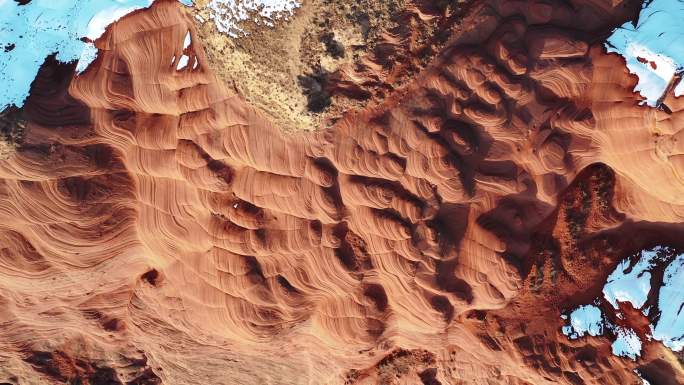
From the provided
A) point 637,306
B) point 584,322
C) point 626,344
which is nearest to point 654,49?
point 637,306

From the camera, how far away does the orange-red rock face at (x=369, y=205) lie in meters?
4.91

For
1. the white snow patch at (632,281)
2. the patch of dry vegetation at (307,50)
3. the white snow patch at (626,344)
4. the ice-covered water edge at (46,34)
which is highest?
the ice-covered water edge at (46,34)

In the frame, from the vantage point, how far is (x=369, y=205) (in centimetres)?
510

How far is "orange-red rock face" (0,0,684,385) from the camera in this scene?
4.91 metres

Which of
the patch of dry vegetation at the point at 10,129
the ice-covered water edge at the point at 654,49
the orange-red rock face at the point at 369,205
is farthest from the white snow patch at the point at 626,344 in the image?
the patch of dry vegetation at the point at 10,129

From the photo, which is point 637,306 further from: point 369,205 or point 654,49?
point 369,205

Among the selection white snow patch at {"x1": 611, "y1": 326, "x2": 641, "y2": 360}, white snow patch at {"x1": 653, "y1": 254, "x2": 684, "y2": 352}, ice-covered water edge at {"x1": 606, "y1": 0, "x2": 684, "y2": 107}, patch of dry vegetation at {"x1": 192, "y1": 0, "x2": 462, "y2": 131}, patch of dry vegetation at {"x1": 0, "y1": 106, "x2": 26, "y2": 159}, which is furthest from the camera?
white snow patch at {"x1": 611, "y1": 326, "x2": 641, "y2": 360}

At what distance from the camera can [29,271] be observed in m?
5.69

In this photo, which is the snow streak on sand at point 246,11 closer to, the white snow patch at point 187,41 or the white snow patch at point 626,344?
the white snow patch at point 187,41

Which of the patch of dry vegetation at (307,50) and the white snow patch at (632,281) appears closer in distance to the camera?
the patch of dry vegetation at (307,50)

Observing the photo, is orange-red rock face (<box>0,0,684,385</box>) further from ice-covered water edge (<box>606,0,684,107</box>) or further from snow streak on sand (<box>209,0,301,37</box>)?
snow streak on sand (<box>209,0,301,37</box>)

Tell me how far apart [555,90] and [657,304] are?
2809 mm

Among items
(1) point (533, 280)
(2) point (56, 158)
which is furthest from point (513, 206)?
(2) point (56, 158)

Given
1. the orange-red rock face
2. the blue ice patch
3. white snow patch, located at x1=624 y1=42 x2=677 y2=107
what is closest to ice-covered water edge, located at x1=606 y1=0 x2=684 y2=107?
white snow patch, located at x1=624 y1=42 x2=677 y2=107
